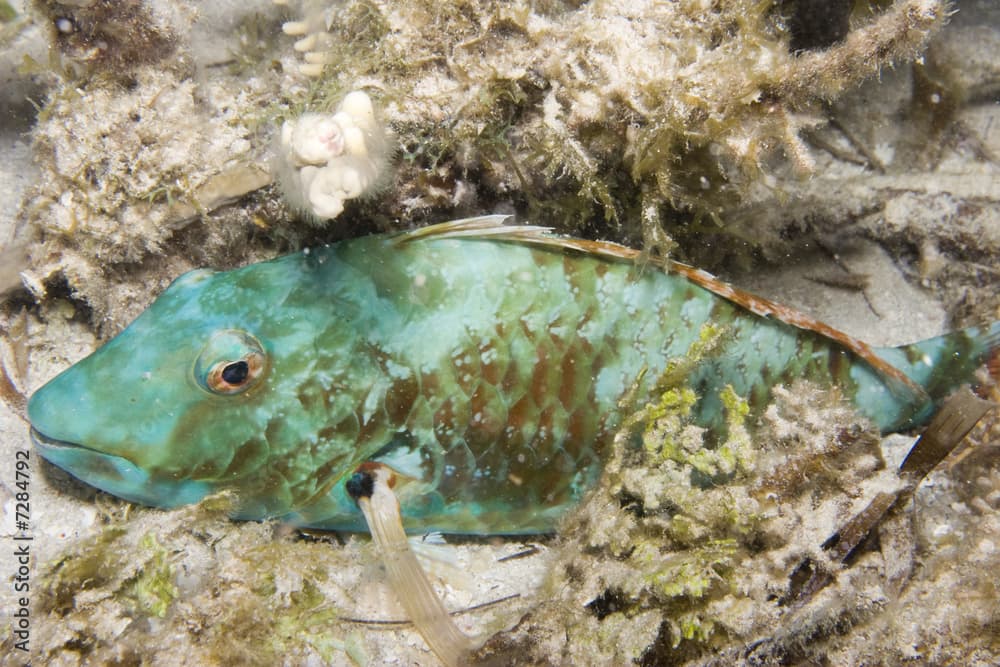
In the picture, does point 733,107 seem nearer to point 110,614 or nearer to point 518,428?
point 518,428

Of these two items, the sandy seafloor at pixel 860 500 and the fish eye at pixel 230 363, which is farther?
the fish eye at pixel 230 363

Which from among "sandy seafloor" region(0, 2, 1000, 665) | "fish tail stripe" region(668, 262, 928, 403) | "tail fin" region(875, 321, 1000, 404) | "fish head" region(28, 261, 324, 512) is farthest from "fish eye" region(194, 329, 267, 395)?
"tail fin" region(875, 321, 1000, 404)

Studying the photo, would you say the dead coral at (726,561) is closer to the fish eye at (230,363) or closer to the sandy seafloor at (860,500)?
the sandy seafloor at (860,500)

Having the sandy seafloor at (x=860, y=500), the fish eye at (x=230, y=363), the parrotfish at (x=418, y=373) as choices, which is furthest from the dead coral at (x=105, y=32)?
the fish eye at (x=230, y=363)

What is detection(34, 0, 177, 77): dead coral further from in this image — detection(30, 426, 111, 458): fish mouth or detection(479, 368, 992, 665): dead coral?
detection(479, 368, 992, 665): dead coral

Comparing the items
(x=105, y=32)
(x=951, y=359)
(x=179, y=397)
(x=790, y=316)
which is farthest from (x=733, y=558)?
(x=105, y=32)

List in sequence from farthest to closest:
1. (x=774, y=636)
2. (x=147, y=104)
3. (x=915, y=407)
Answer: (x=915, y=407)
(x=147, y=104)
(x=774, y=636)

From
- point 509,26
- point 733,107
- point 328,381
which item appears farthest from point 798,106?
point 328,381
